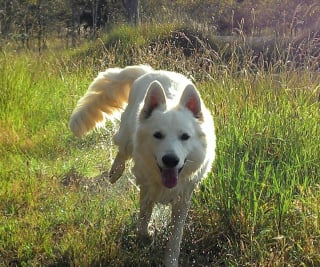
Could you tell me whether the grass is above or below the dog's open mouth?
A: below

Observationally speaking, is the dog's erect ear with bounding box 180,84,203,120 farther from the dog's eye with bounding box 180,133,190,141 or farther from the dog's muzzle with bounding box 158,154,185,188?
the dog's muzzle with bounding box 158,154,185,188

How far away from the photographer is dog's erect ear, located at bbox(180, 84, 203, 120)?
11.2 feet

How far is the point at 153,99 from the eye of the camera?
341cm

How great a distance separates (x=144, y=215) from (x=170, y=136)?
75 cm

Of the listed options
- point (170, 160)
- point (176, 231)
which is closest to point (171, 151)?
point (170, 160)

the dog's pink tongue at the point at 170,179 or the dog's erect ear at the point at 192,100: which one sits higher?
the dog's erect ear at the point at 192,100

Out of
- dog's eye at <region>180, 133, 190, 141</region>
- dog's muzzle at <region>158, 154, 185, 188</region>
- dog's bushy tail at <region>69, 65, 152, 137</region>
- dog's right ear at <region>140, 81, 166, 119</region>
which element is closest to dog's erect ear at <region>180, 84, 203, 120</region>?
dog's right ear at <region>140, 81, 166, 119</region>

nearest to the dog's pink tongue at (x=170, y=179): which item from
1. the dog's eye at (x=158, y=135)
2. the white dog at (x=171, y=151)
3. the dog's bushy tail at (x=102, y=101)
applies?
the white dog at (x=171, y=151)

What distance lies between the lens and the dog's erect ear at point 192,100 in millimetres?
3414

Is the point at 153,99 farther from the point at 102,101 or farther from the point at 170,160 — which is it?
the point at 102,101

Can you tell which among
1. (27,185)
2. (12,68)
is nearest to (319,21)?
(12,68)

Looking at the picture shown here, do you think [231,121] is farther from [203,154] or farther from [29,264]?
[29,264]

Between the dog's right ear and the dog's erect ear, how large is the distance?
0.14 m

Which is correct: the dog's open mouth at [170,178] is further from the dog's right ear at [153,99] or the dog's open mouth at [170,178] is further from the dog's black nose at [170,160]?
the dog's right ear at [153,99]
